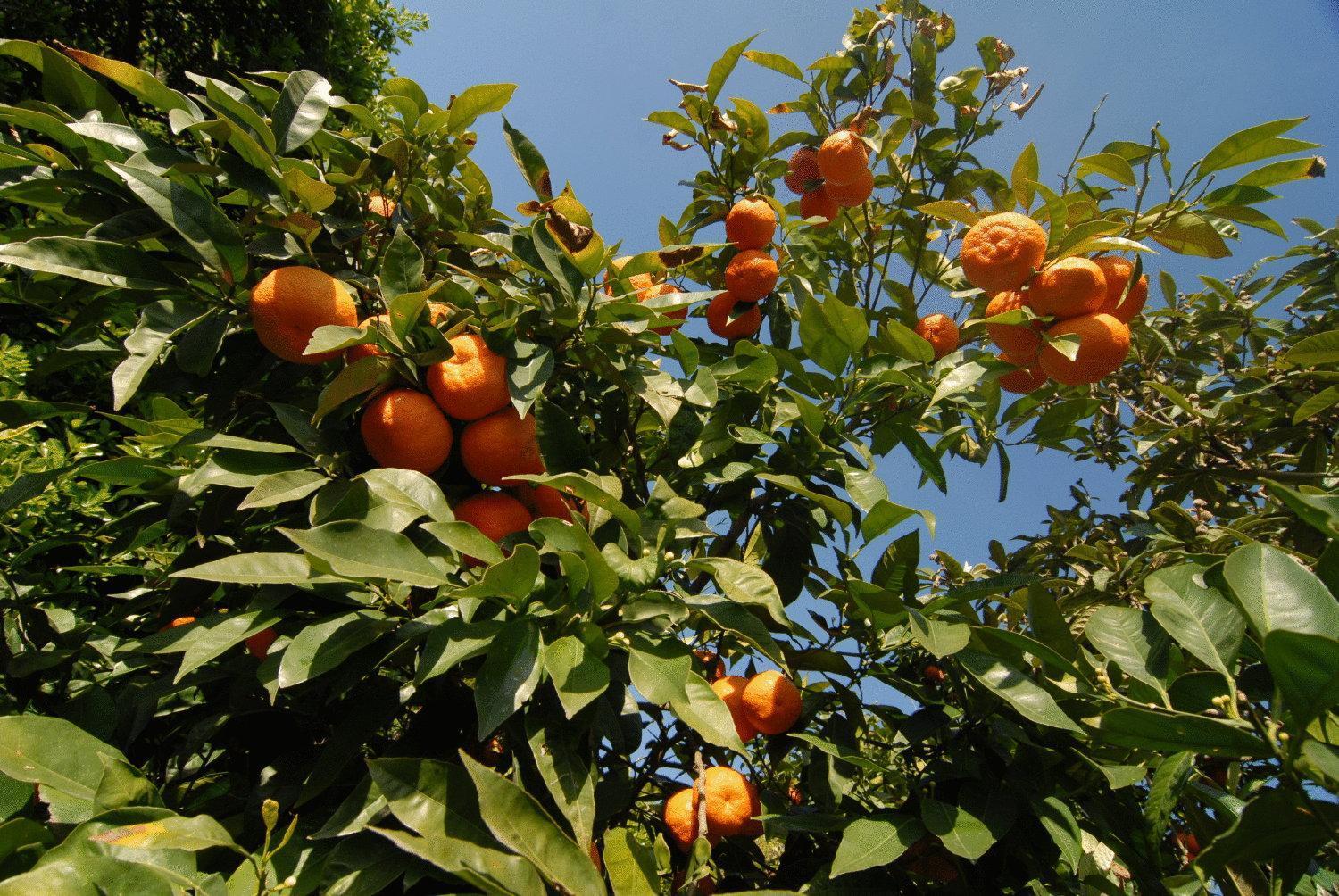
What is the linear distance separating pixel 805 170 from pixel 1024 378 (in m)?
0.83

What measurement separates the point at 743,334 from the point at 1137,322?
1119mm

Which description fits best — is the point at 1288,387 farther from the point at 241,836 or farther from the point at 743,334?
the point at 241,836

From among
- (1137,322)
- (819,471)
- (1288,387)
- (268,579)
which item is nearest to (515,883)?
(268,579)

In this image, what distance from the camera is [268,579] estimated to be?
0.83 m

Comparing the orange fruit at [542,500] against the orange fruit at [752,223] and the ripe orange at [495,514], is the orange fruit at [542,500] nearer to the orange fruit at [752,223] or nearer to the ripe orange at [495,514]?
the ripe orange at [495,514]

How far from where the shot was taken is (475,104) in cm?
144

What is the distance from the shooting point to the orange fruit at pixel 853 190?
189 cm

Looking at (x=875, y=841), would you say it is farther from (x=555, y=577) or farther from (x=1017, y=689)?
(x=555, y=577)

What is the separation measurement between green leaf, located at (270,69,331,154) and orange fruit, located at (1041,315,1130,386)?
1307 millimetres

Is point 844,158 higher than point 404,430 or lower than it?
higher

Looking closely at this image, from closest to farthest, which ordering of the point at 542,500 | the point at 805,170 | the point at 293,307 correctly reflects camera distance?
1. the point at 293,307
2. the point at 542,500
3. the point at 805,170

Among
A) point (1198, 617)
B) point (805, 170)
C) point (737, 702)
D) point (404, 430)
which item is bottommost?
point (737, 702)

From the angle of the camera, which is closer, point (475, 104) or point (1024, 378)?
point (475, 104)

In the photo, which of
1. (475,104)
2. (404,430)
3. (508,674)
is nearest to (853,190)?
(475,104)
